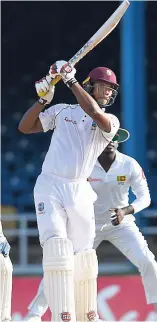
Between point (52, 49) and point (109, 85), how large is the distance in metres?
9.37

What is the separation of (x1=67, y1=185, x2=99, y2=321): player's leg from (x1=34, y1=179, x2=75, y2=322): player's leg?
0.29ft

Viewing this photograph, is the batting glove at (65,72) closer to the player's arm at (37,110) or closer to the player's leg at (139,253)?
the player's arm at (37,110)

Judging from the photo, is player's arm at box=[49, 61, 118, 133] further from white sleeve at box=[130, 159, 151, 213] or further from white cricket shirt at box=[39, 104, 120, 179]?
white sleeve at box=[130, 159, 151, 213]

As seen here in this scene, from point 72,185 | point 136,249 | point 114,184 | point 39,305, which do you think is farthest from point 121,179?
point 72,185

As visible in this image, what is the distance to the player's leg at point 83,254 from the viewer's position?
4.48 m

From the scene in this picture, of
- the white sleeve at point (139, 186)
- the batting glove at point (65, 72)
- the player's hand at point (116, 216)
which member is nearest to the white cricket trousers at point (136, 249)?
the white sleeve at point (139, 186)

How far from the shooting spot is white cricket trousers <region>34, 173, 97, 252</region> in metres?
4.42

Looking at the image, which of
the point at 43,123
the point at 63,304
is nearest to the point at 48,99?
the point at 43,123

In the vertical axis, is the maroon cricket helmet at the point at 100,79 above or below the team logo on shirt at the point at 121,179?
below

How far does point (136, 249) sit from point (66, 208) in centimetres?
120

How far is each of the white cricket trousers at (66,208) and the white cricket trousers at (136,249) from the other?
1.02 m

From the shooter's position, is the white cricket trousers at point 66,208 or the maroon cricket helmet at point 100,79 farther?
the maroon cricket helmet at point 100,79

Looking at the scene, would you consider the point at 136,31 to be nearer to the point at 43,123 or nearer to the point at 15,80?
the point at 43,123

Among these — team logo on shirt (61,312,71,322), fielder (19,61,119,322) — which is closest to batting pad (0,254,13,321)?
fielder (19,61,119,322)
